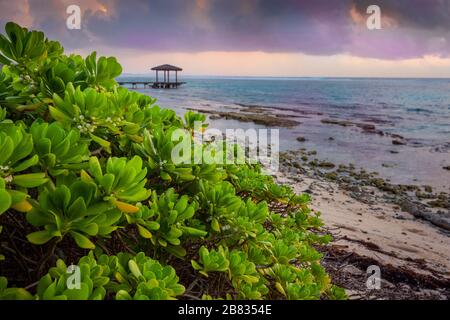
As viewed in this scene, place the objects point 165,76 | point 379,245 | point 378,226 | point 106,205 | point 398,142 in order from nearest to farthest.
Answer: point 106,205, point 379,245, point 378,226, point 398,142, point 165,76

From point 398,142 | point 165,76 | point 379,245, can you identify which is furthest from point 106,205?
point 165,76

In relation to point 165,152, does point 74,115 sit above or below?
above

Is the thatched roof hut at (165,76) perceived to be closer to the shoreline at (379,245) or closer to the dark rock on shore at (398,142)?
the dark rock on shore at (398,142)

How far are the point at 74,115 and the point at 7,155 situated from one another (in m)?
0.34

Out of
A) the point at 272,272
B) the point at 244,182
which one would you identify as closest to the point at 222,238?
the point at 272,272

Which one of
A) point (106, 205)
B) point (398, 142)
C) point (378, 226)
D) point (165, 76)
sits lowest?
point (378, 226)

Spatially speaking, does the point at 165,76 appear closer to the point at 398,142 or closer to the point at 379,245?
the point at 398,142

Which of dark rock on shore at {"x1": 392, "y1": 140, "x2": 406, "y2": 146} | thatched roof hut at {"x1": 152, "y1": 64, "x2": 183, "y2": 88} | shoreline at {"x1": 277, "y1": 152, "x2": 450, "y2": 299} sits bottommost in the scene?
shoreline at {"x1": 277, "y1": 152, "x2": 450, "y2": 299}

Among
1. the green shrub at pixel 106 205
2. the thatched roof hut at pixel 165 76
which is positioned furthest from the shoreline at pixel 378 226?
the thatched roof hut at pixel 165 76

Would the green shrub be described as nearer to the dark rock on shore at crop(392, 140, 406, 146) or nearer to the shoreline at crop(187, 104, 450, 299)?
the shoreline at crop(187, 104, 450, 299)

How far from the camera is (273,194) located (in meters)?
1.99

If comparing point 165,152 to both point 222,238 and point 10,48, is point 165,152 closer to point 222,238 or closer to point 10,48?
point 222,238

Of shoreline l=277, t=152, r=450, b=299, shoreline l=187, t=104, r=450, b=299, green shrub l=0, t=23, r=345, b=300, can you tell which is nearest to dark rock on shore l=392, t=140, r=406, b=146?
shoreline l=187, t=104, r=450, b=299
